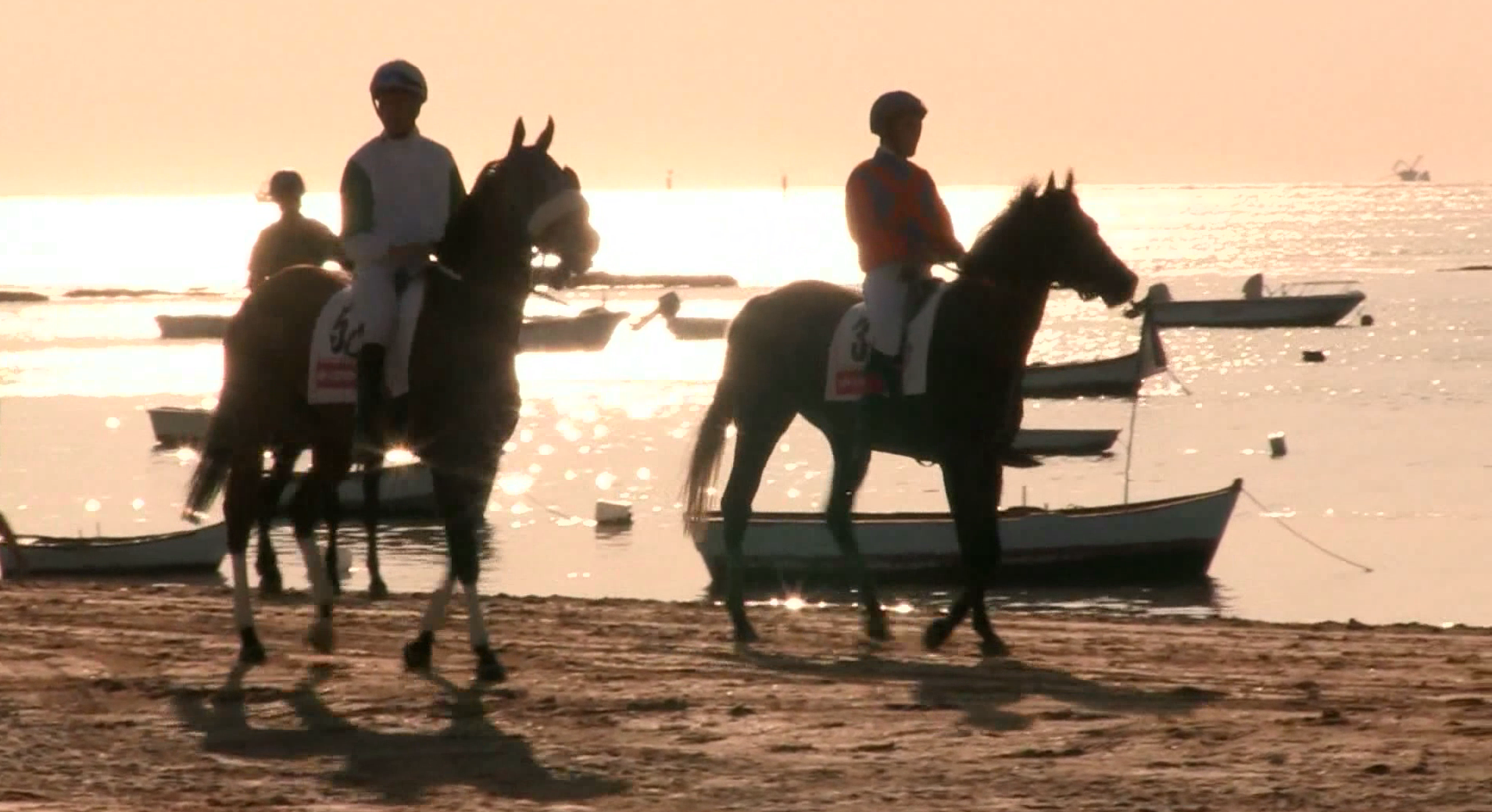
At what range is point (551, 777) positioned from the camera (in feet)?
26.0

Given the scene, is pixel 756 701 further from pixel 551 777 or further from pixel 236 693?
pixel 236 693

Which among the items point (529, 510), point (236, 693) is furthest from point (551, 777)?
point (529, 510)

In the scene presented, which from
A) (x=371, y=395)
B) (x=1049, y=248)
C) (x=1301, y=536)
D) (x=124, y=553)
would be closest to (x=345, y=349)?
(x=371, y=395)

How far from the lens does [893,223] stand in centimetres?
1166

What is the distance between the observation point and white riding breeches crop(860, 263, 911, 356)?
11.7 meters

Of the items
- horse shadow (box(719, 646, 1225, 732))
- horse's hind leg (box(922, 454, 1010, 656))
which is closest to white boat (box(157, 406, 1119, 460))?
horse's hind leg (box(922, 454, 1010, 656))

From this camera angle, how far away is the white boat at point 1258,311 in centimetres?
10050

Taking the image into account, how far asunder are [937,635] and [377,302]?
3.35m

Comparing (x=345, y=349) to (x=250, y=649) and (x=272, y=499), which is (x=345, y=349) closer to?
(x=250, y=649)

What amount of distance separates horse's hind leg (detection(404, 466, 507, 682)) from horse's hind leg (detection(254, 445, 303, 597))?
250 cm

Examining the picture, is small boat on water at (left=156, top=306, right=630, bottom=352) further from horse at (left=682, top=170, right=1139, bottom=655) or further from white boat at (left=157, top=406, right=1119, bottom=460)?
horse at (left=682, top=170, right=1139, bottom=655)

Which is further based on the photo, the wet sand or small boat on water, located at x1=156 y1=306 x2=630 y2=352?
small boat on water, located at x1=156 y1=306 x2=630 y2=352

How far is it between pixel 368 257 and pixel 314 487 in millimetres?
1797

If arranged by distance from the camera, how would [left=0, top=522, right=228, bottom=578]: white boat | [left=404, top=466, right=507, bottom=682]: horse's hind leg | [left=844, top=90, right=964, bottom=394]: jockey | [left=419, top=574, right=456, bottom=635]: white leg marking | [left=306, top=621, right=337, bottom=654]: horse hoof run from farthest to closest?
[left=0, top=522, right=228, bottom=578]: white boat
[left=844, top=90, right=964, bottom=394]: jockey
[left=306, top=621, right=337, bottom=654]: horse hoof
[left=419, top=574, right=456, bottom=635]: white leg marking
[left=404, top=466, right=507, bottom=682]: horse's hind leg
